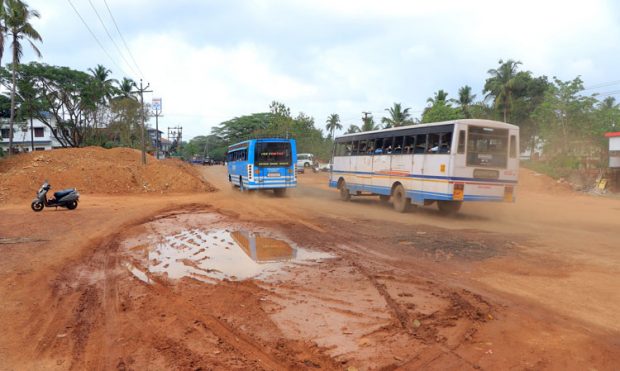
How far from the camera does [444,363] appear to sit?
11.8 feet

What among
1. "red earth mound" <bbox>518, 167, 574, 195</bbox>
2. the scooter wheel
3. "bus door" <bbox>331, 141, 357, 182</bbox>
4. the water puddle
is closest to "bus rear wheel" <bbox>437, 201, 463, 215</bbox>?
"bus door" <bbox>331, 141, 357, 182</bbox>

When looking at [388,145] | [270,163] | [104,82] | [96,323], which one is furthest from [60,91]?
[96,323]

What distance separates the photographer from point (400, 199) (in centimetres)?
1473

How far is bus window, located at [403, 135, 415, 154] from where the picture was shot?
14.2 m

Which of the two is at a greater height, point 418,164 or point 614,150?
point 614,150

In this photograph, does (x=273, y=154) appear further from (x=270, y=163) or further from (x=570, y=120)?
(x=570, y=120)

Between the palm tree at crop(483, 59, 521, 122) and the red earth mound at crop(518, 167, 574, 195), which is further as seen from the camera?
the palm tree at crop(483, 59, 521, 122)

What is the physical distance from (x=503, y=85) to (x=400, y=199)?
130 feet

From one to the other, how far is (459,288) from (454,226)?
6094 millimetres

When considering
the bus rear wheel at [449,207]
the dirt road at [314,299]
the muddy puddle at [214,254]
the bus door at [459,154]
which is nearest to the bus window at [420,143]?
the bus door at [459,154]

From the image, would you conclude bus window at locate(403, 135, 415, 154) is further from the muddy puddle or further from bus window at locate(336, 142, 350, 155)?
the muddy puddle

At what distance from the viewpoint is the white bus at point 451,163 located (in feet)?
40.7

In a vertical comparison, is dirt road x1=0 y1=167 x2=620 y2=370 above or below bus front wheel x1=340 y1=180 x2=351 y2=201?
below

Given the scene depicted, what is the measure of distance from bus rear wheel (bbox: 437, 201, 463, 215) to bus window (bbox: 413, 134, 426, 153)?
6.37 ft
